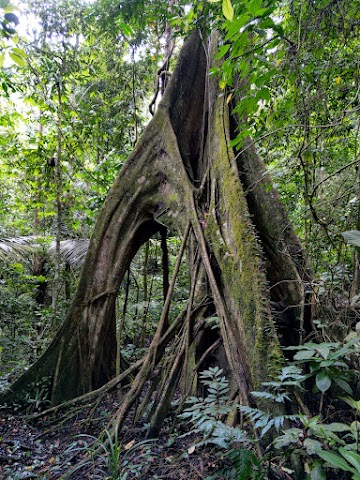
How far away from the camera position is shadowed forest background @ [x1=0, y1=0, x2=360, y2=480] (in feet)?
7.21

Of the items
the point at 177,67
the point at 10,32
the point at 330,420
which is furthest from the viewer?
A: the point at 177,67

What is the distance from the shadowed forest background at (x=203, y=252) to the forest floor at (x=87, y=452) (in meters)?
0.02

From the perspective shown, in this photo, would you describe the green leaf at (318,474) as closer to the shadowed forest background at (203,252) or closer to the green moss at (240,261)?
the shadowed forest background at (203,252)

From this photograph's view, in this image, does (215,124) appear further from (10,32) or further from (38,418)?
(38,418)

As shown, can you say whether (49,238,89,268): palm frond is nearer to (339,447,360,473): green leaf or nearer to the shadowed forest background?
the shadowed forest background

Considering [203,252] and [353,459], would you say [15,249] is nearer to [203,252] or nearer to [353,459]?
[203,252]

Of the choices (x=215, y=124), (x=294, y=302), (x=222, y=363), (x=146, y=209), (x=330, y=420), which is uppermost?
(x=215, y=124)

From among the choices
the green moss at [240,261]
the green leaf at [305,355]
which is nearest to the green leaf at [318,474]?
the green leaf at [305,355]

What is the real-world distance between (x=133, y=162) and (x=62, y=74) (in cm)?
216

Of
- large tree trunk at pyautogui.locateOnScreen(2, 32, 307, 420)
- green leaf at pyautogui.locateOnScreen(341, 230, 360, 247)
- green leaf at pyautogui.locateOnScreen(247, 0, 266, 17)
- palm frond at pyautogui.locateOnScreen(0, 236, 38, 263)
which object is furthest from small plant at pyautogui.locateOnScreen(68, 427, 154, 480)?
palm frond at pyautogui.locateOnScreen(0, 236, 38, 263)

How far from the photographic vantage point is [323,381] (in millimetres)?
1743

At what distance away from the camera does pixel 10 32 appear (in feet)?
6.20

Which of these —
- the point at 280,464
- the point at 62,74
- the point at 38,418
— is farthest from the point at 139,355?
the point at 62,74

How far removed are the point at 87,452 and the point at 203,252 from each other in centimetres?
205
